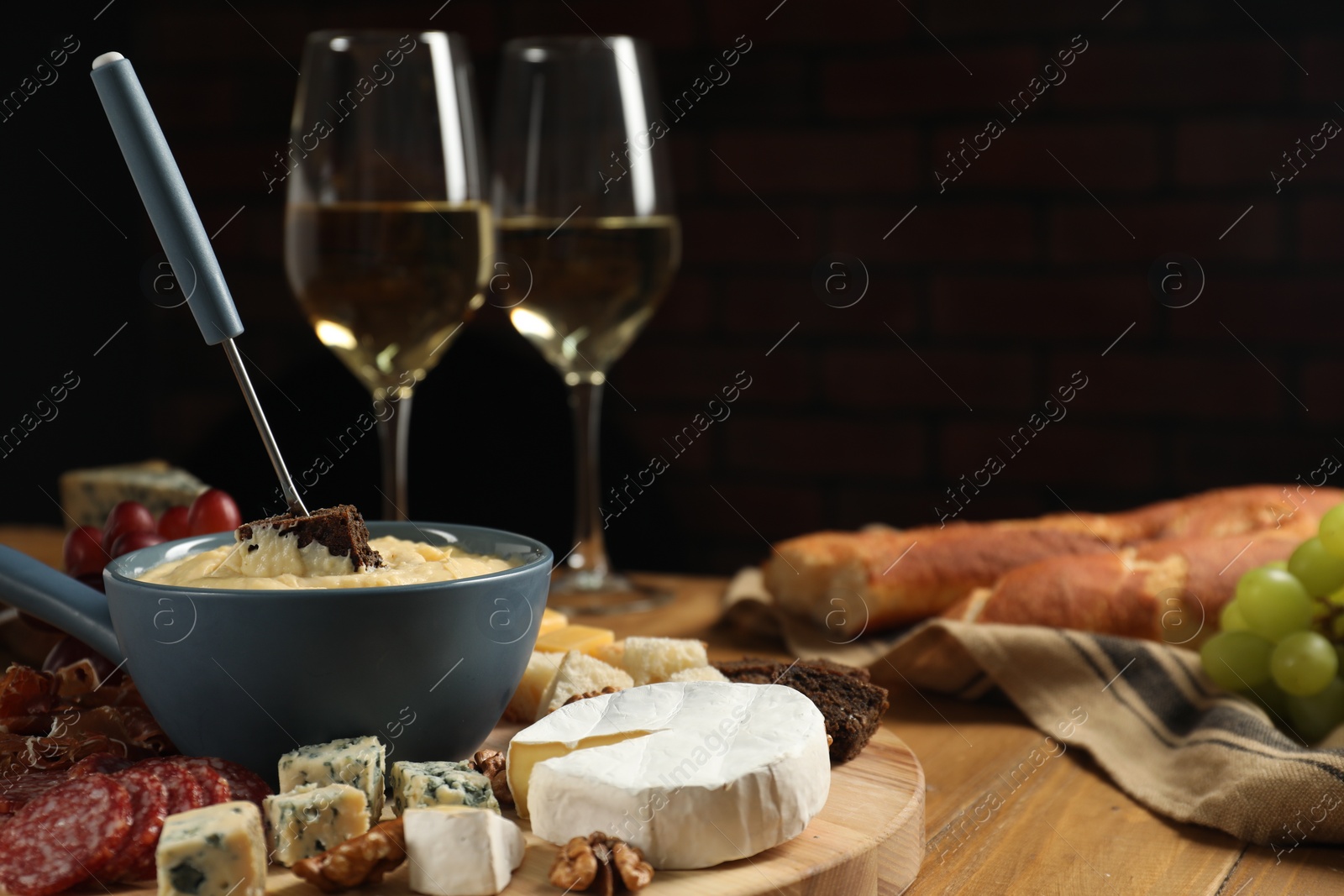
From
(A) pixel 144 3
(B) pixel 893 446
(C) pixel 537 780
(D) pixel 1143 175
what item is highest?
(A) pixel 144 3

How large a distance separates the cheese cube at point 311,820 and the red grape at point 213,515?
0.41 metres

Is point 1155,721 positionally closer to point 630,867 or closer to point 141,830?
point 630,867

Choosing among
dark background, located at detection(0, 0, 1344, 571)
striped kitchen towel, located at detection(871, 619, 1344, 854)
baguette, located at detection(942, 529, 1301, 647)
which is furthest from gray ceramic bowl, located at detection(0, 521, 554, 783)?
dark background, located at detection(0, 0, 1344, 571)

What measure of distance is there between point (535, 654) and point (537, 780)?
0.25 metres

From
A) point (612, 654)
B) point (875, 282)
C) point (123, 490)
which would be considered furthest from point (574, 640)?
point (875, 282)

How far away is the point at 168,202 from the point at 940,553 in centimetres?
74

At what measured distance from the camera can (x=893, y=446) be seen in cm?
222

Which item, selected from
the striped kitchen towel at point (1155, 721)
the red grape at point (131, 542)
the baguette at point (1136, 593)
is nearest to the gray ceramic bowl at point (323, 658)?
the red grape at point (131, 542)

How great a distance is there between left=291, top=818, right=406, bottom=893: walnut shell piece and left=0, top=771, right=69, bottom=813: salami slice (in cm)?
17

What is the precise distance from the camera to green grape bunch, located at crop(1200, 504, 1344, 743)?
90 centimetres

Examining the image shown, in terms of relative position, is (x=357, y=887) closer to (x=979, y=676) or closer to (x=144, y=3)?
(x=979, y=676)

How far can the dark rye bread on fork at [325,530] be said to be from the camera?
2.35 feet

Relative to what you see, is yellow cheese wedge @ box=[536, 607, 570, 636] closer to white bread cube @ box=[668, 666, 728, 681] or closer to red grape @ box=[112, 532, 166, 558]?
white bread cube @ box=[668, 666, 728, 681]

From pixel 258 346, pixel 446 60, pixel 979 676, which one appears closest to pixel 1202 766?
pixel 979 676
